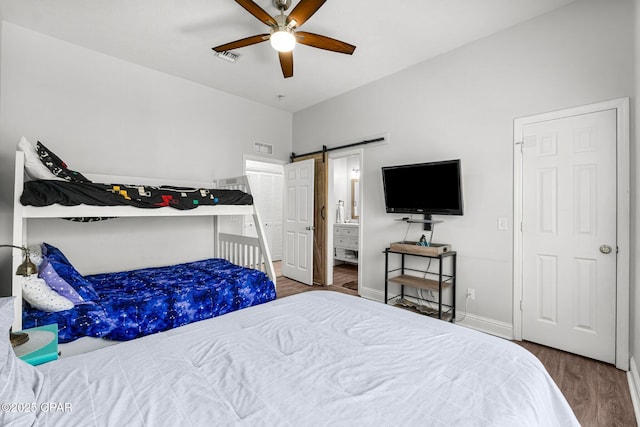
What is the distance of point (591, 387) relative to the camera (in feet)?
6.59

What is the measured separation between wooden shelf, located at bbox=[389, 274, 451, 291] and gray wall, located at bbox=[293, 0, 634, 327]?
289mm

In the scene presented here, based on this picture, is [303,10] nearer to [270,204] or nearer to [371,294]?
[371,294]

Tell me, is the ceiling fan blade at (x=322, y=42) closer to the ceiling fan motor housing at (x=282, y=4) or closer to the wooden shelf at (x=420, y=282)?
the ceiling fan motor housing at (x=282, y=4)

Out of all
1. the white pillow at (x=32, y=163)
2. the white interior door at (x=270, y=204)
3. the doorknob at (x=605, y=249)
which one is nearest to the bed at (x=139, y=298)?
the white pillow at (x=32, y=163)

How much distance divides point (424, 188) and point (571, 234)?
128cm

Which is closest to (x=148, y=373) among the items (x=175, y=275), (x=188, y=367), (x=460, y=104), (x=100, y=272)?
(x=188, y=367)

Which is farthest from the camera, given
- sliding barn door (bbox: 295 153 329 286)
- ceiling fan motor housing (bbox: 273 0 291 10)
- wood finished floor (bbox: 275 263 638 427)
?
sliding barn door (bbox: 295 153 329 286)

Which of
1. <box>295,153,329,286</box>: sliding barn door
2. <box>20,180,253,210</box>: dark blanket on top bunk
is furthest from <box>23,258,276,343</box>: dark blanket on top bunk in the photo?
<box>295,153,329,286</box>: sliding barn door

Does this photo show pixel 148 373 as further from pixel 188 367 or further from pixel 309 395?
pixel 309 395

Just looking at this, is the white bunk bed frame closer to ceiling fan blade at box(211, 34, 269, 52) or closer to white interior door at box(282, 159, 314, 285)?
white interior door at box(282, 159, 314, 285)

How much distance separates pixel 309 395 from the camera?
0.93 metres

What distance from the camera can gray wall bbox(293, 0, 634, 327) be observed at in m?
2.33

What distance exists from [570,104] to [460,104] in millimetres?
901

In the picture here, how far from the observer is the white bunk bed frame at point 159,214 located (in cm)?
185
